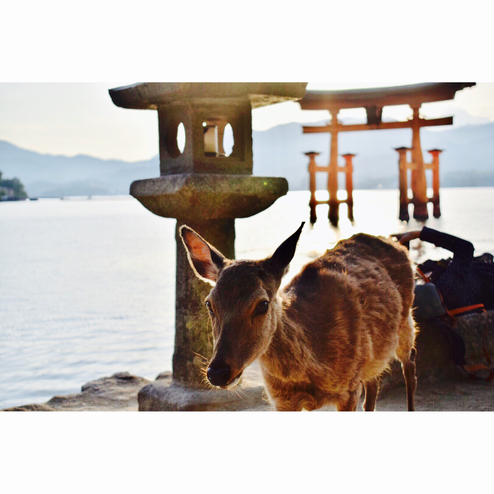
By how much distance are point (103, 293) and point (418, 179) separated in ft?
20.5

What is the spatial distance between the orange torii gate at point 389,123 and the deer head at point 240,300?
719 cm

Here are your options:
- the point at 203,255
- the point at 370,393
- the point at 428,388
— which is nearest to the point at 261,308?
the point at 203,255

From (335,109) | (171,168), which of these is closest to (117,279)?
(335,109)

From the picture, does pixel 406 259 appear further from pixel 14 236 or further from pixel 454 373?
pixel 14 236

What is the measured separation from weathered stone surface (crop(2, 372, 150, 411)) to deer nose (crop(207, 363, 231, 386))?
2997mm

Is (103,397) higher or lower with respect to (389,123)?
lower

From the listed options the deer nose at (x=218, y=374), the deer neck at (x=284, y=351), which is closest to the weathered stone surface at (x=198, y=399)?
the deer neck at (x=284, y=351)

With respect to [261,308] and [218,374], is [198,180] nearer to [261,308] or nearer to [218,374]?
[261,308]

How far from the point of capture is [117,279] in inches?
476

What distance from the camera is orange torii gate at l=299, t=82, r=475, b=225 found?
9.48 meters

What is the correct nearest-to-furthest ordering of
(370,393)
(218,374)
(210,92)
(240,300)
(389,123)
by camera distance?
(218,374) → (240,300) → (370,393) → (210,92) → (389,123)

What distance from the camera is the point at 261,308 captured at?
7.36ft

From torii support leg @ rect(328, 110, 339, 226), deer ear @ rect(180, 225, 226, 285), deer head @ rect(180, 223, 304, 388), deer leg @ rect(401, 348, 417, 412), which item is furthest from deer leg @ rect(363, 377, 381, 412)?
torii support leg @ rect(328, 110, 339, 226)

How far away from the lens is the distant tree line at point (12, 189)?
6434 mm
